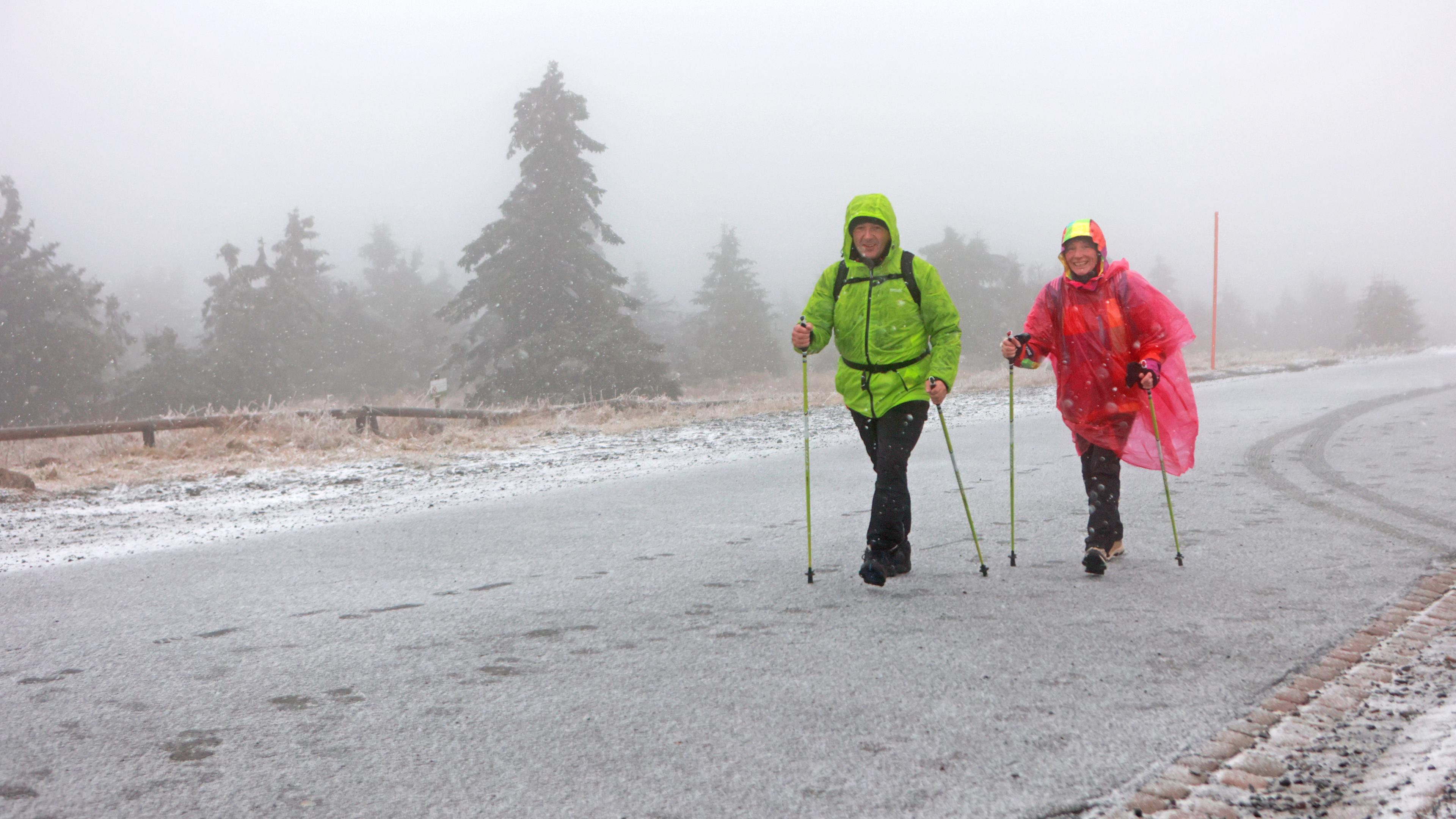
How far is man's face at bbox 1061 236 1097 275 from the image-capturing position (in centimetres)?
516

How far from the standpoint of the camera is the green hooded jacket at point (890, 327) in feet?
16.1

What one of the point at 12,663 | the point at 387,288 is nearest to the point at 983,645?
the point at 12,663

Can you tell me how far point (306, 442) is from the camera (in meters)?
12.3

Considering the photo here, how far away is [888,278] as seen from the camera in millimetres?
4961

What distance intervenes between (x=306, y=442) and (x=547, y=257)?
591 inches

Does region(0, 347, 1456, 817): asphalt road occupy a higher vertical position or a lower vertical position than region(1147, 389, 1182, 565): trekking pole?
lower

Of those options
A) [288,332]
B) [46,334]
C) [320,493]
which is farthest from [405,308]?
[320,493]

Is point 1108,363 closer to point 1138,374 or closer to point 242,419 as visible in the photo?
point 1138,374

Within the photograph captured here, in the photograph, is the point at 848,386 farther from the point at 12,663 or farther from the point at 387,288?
the point at 387,288

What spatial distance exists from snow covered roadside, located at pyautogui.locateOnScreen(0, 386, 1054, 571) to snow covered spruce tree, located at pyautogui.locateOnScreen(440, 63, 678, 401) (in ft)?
41.2

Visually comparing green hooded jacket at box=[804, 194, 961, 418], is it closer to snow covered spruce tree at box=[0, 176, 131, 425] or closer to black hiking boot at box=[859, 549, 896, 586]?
black hiking boot at box=[859, 549, 896, 586]

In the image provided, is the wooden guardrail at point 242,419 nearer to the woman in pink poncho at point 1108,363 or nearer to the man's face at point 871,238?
the man's face at point 871,238

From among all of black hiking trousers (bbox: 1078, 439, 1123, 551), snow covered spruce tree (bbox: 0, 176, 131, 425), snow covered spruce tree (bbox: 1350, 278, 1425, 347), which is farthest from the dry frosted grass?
snow covered spruce tree (bbox: 1350, 278, 1425, 347)

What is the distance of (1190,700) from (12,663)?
4.36 m
